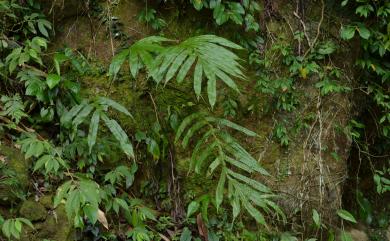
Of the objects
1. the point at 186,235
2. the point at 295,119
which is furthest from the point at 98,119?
the point at 295,119

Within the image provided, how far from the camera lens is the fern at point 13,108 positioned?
3018 millimetres

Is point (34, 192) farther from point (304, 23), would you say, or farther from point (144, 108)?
point (304, 23)

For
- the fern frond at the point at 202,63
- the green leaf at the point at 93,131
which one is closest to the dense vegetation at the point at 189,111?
the green leaf at the point at 93,131

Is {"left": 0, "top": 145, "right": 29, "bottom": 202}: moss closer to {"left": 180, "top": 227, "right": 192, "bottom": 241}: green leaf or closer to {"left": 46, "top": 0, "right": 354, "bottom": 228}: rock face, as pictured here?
{"left": 46, "top": 0, "right": 354, "bottom": 228}: rock face

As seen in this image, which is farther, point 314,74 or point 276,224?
point 314,74

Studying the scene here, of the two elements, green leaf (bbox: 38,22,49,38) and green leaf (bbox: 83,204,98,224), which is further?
green leaf (bbox: 38,22,49,38)

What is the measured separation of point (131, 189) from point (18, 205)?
0.80 metres

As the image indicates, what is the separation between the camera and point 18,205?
2797 millimetres

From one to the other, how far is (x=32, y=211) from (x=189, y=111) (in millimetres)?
1307

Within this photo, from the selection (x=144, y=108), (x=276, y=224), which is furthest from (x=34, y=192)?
(x=276, y=224)

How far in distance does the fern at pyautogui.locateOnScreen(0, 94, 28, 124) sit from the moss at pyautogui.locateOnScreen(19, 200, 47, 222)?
53 centimetres

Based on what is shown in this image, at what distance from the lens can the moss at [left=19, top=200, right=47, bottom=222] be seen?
9.12 ft

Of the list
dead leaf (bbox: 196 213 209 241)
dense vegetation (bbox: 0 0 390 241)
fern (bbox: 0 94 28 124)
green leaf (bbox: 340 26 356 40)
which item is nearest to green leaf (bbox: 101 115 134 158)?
dense vegetation (bbox: 0 0 390 241)

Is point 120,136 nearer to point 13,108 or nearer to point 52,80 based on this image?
point 52,80
